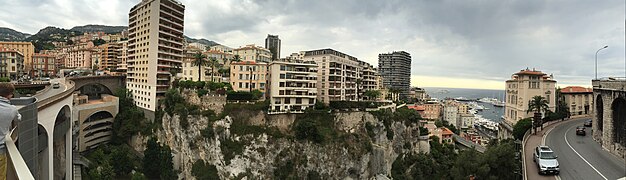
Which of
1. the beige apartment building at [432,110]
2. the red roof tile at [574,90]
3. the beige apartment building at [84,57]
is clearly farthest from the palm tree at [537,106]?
the beige apartment building at [84,57]

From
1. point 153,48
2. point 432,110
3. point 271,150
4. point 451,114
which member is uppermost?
point 153,48

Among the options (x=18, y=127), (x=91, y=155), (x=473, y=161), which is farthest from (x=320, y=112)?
(x=18, y=127)

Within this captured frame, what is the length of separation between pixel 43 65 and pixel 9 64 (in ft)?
56.8

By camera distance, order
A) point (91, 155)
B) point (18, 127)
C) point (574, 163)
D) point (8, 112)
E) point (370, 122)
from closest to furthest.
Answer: point (8, 112), point (18, 127), point (574, 163), point (91, 155), point (370, 122)

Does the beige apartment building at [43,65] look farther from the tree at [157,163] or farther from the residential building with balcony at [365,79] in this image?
the residential building with balcony at [365,79]

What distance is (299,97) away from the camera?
38906mm

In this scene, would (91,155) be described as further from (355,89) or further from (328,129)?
(355,89)

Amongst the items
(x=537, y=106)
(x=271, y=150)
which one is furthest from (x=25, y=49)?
(x=537, y=106)

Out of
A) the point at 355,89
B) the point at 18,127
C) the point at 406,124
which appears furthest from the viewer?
the point at 355,89

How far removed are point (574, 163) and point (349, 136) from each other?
2350 cm

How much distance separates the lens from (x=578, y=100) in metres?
42.8

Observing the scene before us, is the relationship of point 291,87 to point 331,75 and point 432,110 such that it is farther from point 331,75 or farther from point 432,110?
point 432,110

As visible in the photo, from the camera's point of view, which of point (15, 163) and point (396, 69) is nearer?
point (15, 163)

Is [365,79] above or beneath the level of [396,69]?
beneath
